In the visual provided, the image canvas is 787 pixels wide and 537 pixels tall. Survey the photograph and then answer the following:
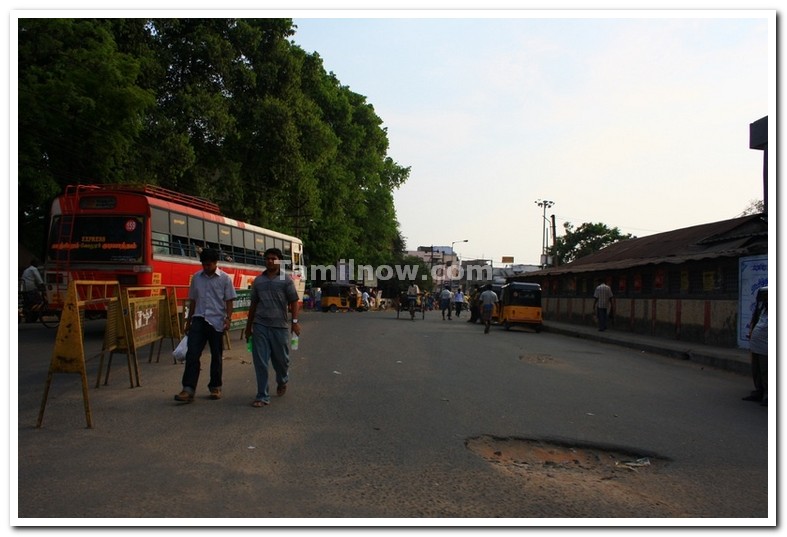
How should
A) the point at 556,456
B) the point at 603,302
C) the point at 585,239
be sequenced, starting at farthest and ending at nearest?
the point at 585,239 → the point at 603,302 → the point at 556,456

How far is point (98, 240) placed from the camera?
16.0m

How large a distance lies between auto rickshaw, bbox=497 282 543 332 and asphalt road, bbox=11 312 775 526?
47.8ft

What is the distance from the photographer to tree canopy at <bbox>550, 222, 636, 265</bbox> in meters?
68.8

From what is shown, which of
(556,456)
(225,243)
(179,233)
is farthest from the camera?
(225,243)

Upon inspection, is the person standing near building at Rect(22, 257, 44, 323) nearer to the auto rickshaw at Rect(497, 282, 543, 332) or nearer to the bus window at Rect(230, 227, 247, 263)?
the bus window at Rect(230, 227, 247, 263)

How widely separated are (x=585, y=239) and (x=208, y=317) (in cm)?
6564

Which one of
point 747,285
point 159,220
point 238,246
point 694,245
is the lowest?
point 747,285

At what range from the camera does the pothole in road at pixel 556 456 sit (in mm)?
5859

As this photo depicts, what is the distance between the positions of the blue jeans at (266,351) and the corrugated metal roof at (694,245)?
12.7 metres

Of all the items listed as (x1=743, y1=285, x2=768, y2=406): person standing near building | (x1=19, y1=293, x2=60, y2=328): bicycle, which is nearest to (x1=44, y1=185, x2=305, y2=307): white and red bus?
(x1=19, y1=293, x2=60, y2=328): bicycle

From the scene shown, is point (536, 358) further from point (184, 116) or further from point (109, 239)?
point (184, 116)

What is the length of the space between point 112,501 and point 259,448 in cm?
162

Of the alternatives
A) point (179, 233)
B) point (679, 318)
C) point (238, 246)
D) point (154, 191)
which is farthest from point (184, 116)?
point (679, 318)
